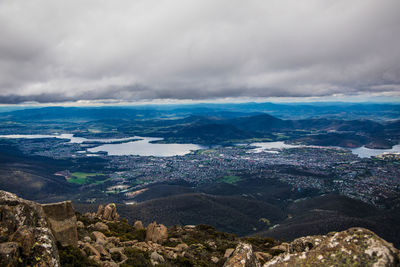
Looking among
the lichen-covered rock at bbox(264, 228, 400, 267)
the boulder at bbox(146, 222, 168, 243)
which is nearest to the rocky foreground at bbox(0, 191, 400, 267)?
the lichen-covered rock at bbox(264, 228, 400, 267)

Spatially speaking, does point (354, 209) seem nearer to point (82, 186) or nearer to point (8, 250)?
point (8, 250)

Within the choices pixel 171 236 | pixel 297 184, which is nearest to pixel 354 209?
pixel 297 184

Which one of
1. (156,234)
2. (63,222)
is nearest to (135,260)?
→ (63,222)

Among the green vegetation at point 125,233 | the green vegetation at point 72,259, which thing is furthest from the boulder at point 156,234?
the green vegetation at point 72,259

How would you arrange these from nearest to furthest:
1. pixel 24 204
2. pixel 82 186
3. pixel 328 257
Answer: pixel 328 257
pixel 24 204
pixel 82 186

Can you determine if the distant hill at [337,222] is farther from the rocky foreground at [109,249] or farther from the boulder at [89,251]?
the boulder at [89,251]

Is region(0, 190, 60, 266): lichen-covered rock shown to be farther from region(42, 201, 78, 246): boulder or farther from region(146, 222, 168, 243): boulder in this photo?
region(146, 222, 168, 243): boulder

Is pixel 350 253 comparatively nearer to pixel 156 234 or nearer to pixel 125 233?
pixel 156 234
